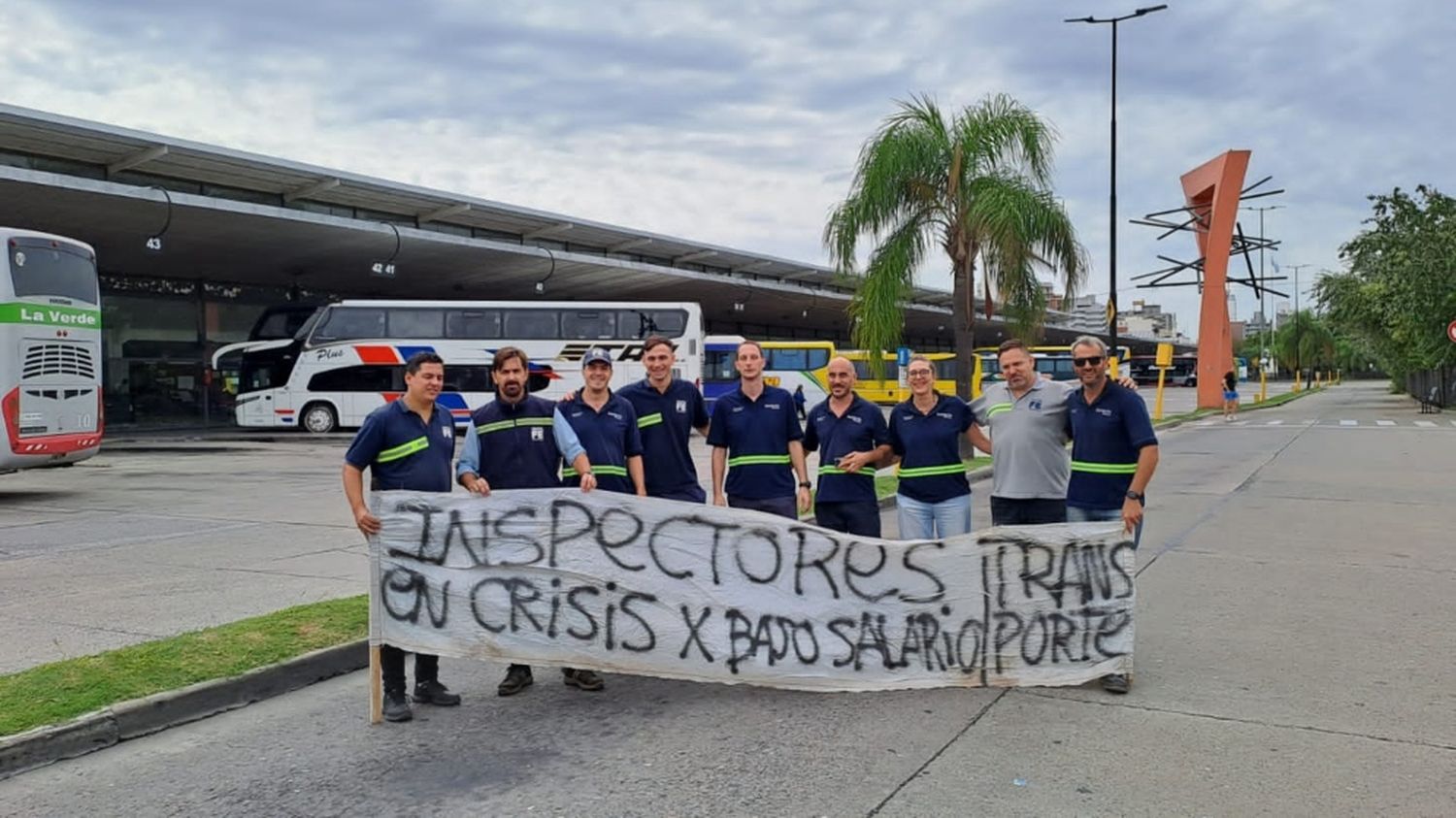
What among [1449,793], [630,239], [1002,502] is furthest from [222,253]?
[1449,793]

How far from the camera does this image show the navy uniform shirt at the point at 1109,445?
5477 millimetres

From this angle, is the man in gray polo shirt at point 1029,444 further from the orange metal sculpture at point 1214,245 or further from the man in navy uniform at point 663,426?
the orange metal sculpture at point 1214,245

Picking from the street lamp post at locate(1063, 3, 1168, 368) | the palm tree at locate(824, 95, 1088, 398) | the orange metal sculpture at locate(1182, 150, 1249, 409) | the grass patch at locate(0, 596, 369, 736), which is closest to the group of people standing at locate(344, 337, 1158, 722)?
the grass patch at locate(0, 596, 369, 736)

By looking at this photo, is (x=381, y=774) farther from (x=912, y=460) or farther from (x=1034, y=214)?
(x=1034, y=214)

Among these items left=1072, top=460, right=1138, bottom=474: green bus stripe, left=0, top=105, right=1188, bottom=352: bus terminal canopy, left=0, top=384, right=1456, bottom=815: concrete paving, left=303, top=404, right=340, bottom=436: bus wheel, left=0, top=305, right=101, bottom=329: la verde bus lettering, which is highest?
left=0, top=105, right=1188, bottom=352: bus terminal canopy

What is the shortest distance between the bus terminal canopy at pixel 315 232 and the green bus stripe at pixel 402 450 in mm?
13929

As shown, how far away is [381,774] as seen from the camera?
14.0ft

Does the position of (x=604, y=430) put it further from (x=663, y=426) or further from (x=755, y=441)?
(x=755, y=441)

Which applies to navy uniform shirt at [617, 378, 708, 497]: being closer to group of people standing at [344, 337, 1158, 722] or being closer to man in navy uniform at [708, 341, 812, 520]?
group of people standing at [344, 337, 1158, 722]

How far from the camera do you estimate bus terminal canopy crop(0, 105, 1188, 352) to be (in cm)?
2378

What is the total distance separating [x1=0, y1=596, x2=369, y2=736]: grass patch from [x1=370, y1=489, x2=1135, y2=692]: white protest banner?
1.14m

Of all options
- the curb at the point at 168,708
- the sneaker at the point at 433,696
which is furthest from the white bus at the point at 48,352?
the sneaker at the point at 433,696

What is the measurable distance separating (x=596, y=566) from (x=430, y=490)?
0.92 meters

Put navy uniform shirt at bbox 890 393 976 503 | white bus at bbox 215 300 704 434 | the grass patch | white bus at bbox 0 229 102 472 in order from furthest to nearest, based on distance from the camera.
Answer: white bus at bbox 215 300 704 434 → white bus at bbox 0 229 102 472 → navy uniform shirt at bbox 890 393 976 503 → the grass patch
